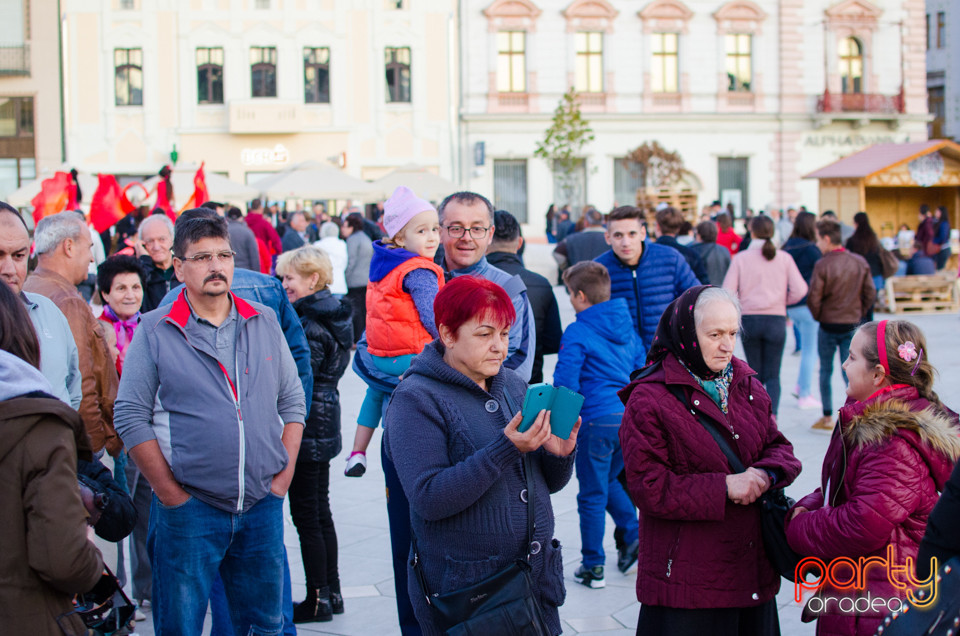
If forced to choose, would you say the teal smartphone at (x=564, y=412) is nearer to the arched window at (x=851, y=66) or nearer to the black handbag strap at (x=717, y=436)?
the black handbag strap at (x=717, y=436)

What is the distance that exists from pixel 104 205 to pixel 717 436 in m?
11.5

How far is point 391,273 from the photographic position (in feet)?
14.1

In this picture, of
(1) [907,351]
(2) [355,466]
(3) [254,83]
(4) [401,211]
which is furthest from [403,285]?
(3) [254,83]

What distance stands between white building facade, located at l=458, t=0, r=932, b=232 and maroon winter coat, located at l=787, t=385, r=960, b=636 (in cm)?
3121

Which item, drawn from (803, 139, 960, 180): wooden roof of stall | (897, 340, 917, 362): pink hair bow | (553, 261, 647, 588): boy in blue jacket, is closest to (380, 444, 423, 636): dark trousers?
(553, 261, 647, 588): boy in blue jacket

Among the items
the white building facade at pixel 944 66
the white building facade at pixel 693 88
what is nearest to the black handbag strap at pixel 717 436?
the white building facade at pixel 693 88

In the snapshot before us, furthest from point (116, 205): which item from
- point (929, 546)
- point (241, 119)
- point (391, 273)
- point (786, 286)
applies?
point (241, 119)

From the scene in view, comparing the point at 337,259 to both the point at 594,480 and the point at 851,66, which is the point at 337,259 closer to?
the point at 594,480

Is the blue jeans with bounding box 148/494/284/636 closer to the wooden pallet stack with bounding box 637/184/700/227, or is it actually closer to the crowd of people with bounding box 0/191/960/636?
the crowd of people with bounding box 0/191/960/636

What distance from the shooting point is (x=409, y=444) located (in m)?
3.13

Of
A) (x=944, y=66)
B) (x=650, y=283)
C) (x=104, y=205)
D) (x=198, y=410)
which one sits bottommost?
(x=198, y=410)

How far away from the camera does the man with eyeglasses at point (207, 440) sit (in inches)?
143

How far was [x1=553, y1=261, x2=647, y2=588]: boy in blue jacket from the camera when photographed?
5508 mm

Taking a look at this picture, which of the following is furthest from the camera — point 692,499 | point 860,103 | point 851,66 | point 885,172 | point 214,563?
point 851,66
